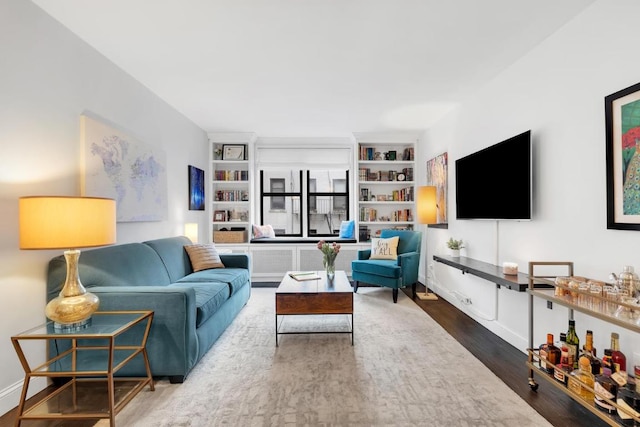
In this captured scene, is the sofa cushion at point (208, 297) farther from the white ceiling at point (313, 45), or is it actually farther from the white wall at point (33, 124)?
the white ceiling at point (313, 45)

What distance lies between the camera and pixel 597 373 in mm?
1746

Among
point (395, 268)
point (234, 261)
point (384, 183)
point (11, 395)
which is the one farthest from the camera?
point (384, 183)

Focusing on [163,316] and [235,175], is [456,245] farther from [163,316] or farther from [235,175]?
[235,175]

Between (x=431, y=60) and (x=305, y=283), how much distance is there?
2.36 metres

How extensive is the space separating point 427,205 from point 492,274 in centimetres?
196

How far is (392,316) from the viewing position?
3570mm

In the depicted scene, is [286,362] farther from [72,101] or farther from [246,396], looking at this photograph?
[72,101]

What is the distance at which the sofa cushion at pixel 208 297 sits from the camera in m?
2.45

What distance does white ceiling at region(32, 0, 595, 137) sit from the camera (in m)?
2.14

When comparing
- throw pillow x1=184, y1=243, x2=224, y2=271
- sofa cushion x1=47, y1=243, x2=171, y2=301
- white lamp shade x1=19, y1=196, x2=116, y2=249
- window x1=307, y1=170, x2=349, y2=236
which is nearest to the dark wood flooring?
sofa cushion x1=47, y1=243, x2=171, y2=301

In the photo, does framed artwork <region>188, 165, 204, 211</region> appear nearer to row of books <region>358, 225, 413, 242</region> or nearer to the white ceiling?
the white ceiling

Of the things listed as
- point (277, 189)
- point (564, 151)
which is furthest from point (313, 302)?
point (277, 189)

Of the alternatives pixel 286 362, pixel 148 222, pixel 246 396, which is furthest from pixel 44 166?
pixel 286 362

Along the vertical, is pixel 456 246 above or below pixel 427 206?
below
